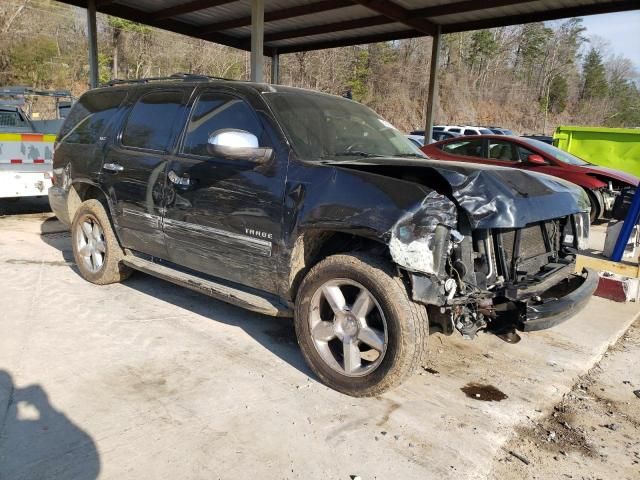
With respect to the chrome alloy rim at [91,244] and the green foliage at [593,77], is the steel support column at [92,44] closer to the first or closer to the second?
the chrome alloy rim at [91,244]

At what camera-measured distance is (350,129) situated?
13.3 feet

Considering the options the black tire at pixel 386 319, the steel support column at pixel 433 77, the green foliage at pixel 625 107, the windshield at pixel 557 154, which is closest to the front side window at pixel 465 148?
the windshield at pixel 557 154

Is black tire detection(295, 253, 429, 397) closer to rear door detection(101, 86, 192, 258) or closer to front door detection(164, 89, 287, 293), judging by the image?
front door detection(164, 89, 287, 293)

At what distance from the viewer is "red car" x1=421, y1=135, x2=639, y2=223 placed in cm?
910

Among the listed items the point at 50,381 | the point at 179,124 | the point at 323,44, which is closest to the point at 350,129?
the point at 179,124

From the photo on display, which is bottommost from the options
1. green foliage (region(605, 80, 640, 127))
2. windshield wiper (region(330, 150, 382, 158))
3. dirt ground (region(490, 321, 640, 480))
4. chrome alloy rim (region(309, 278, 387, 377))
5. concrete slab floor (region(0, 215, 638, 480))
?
dirt ground (region(490, 321, 640, 480))

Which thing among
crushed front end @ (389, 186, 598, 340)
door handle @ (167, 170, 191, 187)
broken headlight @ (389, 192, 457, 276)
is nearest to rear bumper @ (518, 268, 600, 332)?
crushed front end @ (389, 186, 598, 340)

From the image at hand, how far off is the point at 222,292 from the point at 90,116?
2.73 metres

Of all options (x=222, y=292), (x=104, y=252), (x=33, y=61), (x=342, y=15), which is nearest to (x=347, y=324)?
(x=222, y=292)

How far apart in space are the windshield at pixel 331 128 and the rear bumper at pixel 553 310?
5.38 ft

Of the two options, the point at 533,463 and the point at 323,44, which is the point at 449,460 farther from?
the point at 323,44

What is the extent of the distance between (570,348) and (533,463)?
1.81 m

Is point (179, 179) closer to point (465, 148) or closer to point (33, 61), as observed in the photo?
point (465, 148)

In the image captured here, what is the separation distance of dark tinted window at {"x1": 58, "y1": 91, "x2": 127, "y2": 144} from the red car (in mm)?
6444
